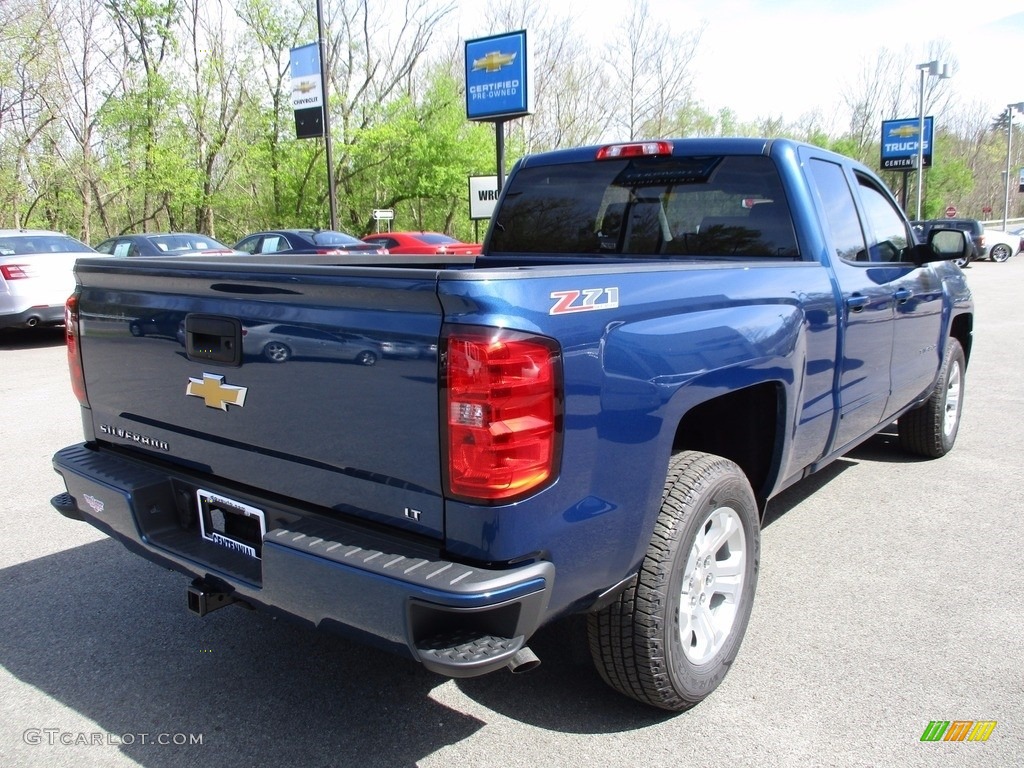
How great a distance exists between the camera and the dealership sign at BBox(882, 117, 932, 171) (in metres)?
35.6

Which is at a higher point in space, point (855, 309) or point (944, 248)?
point (944, 248)

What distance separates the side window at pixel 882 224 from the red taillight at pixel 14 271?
429 inches

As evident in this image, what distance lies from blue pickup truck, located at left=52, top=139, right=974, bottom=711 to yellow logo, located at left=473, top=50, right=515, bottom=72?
1516 centimetres

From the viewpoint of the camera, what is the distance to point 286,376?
2346mm

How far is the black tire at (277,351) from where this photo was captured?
7.64 feet

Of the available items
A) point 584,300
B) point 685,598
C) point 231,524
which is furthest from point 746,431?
point 231,524

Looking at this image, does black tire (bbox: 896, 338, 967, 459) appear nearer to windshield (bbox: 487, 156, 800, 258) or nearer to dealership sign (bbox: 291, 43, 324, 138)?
windshield (bbox: 487, 156, 800, 258)

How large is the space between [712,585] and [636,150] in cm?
216

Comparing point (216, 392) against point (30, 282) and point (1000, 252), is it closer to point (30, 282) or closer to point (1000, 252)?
point (30, 282)

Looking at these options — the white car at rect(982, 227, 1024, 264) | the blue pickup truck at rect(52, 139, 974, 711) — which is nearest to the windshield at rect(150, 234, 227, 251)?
the blue pickup truck at rect(52, 139, 974, 711)

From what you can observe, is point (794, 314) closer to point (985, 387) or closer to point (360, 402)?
point (360, 402)

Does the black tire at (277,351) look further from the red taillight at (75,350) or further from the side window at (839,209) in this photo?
the side window at (839,209)

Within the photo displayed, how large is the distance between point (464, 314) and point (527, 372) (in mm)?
215


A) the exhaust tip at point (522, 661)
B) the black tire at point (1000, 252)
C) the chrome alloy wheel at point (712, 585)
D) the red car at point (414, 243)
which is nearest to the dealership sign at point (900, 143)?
the black tire at point (1000, 252)
